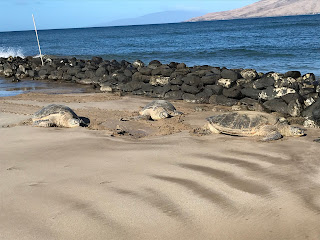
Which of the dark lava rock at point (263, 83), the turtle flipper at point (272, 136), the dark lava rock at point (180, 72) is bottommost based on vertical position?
the turtle flipper at point (272, 136)

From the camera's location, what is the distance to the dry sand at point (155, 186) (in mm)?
4578

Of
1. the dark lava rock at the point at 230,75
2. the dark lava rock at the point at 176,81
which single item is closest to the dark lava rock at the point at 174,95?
the dark lava rock at the point at 176,81

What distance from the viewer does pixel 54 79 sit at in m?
20.9

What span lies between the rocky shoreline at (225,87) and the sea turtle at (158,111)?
2.31m

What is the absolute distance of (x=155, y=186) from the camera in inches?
225

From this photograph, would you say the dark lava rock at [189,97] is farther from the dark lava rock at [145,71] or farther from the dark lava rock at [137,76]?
the dark lava rock at [145,71]

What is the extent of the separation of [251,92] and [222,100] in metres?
1.07

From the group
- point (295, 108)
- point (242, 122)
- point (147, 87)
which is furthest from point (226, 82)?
point (242, 122)

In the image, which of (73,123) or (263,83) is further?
(263,83)

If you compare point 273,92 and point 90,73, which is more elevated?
point 90,73

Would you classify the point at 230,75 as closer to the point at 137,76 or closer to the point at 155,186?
the point at 137,76

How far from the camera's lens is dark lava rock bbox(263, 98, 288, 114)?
36.4 ft

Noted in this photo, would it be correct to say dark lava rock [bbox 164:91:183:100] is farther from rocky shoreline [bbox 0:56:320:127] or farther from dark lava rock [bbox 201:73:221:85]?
dark lava rock [bbox 201:73:221:85]

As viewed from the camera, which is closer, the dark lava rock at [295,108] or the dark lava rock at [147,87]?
the dark lava rock at [295,108]
